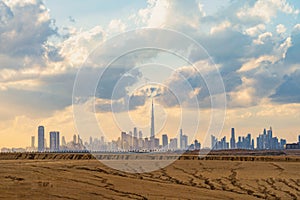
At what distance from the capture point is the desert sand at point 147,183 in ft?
125

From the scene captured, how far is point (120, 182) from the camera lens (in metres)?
44.8

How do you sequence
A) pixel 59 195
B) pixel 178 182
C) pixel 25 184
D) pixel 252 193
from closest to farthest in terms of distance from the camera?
pixel 59 195, pixel 25 184, pixel 252 193, pixel 178 182

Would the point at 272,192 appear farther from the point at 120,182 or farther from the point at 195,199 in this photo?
the point at 120,182

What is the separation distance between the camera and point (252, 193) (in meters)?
44.8

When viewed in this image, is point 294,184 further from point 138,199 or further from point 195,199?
point 138,199

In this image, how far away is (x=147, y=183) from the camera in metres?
45.6

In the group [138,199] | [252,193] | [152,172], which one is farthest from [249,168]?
[138,199]

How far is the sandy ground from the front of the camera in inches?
1496

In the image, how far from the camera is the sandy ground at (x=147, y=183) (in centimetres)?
3800

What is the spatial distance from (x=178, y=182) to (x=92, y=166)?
38.6ft

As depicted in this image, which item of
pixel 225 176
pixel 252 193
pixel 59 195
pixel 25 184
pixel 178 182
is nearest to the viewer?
pixel 59 195

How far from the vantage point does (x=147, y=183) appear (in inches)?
1796

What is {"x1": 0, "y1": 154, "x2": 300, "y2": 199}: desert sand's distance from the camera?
3800cm

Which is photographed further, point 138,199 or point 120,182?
point 120,182
